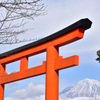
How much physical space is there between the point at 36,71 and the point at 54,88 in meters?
0.88

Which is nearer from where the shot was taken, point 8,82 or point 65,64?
point 65,64

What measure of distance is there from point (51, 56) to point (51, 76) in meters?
0.51

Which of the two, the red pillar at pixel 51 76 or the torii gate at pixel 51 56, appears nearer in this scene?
the torii gate at pixel 51 56

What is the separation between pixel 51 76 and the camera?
262 inches

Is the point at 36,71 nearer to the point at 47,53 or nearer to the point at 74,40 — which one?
the point at 47,53

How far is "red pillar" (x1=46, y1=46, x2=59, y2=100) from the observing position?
658cm

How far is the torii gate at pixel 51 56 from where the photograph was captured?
6105 millimetres

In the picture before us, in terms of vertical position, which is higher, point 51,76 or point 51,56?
point 51,56

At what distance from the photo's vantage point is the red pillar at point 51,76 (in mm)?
6583

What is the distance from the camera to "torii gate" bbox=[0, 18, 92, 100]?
6.11m

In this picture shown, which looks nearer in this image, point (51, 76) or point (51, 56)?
point (51, 76)

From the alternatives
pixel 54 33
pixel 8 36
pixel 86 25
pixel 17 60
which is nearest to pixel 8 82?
pixel 17 60

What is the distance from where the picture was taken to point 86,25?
5977 mm

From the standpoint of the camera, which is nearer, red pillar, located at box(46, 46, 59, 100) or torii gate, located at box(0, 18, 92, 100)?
torii gate, located at box(0, 18, 92, 100)
